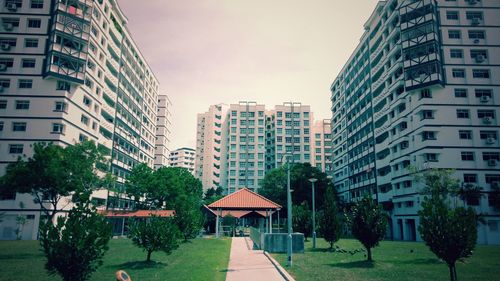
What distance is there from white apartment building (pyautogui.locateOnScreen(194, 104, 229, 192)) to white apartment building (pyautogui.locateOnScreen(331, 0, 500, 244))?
68.1 m

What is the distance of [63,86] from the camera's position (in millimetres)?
43625

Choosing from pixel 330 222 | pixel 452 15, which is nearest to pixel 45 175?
pixel 330 222

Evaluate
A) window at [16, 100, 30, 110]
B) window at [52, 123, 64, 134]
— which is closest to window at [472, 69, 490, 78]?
window at [52, 123, 64, 134]

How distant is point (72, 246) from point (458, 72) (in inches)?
2090

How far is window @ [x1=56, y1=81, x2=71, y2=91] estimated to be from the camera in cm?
4312

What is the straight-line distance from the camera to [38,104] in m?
42.1

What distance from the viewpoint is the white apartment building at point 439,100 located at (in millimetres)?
44312

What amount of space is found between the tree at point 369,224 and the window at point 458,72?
35.9m

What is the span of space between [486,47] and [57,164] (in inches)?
2266

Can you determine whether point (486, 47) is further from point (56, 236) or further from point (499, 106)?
point (56, 236)

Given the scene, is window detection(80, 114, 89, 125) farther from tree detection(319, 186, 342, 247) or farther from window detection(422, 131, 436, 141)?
window detection(422, 131, 436, 141)

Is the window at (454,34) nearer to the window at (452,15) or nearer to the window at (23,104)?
the window at (452,15)

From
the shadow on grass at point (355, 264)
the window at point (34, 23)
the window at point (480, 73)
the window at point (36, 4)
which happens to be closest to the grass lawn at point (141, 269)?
the shadow on grass at point (355, 264)

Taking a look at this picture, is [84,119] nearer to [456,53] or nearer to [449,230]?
[449,230]
